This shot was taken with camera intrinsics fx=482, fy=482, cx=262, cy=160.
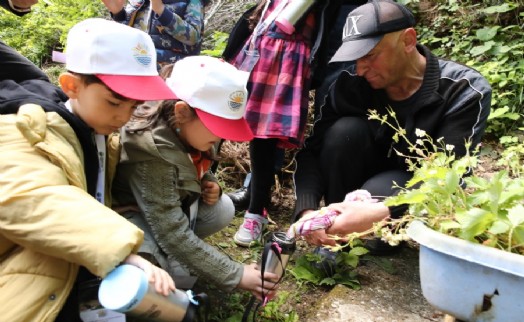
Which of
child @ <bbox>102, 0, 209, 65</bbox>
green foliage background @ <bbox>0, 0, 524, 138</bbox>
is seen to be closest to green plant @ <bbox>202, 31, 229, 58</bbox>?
green foliage background @ <bbox>0, 0, 524, 138</bbox>

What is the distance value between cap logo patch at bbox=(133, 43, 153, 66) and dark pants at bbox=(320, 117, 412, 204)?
892 mm

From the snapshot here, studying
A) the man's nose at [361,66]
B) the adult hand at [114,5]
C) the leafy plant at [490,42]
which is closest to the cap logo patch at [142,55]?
the man's nose at [361,66]

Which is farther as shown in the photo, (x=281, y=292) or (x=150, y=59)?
(x=281, y=292)

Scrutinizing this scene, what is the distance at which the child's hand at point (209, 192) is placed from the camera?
1.92m

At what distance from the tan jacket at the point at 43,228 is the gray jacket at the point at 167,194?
0.35m

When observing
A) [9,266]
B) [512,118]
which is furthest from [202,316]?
[512,118]

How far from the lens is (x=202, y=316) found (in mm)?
1418

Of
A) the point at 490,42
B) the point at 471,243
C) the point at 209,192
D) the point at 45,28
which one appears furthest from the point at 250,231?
the point at 45,28

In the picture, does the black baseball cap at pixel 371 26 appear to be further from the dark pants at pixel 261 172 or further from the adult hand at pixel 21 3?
the adult hand at pixel 21 3

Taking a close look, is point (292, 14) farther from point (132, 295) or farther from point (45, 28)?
point (45, 28)

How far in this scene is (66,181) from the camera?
1210 mm

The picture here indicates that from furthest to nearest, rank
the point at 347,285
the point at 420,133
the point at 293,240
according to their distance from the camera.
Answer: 1. the point at 347,285
2. the point at 293,240
3. the point at 420,133

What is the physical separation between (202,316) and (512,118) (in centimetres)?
271

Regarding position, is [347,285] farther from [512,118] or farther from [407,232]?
[512,118]
